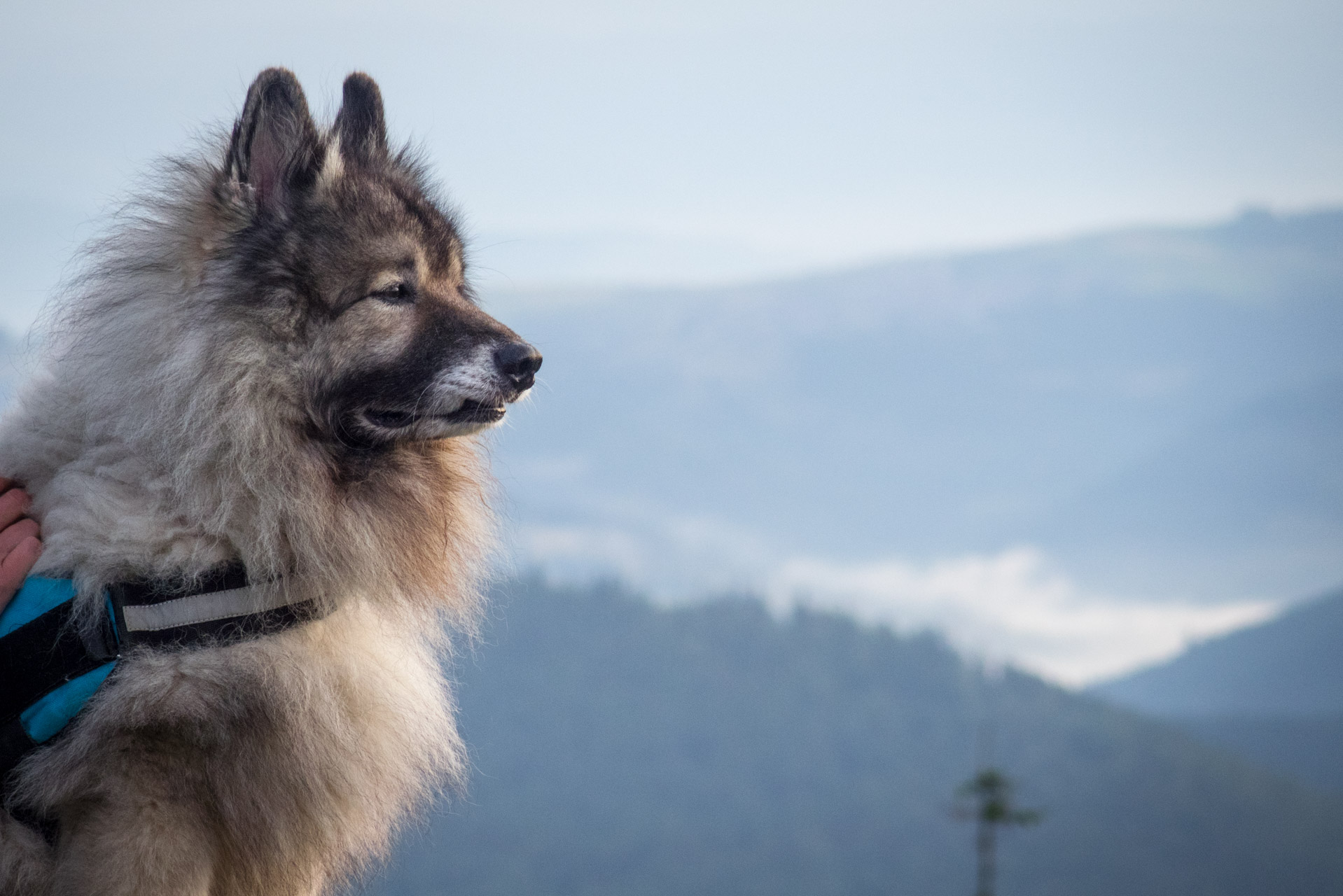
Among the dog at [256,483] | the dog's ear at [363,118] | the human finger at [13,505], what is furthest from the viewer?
the dog's ear at [363,118]

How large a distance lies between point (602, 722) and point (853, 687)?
133 feet

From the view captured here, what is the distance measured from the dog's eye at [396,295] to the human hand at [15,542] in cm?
124

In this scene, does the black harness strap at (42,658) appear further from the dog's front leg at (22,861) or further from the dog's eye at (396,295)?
the dog's eye at (396,295)

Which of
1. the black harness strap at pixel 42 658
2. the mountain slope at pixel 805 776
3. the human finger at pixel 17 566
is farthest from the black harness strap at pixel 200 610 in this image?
the mountain slope at pixel 805 776

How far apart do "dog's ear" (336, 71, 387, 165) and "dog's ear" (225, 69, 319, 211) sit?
1.32ft

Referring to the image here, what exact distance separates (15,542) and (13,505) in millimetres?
160

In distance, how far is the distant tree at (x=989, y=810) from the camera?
3338cm

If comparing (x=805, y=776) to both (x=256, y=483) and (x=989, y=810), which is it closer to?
(x=989, y=810)

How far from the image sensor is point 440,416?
3.94 metres

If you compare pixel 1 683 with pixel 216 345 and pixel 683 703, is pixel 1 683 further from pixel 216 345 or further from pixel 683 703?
pixel 683 703

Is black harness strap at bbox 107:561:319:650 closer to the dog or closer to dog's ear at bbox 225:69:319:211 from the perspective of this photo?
the dog

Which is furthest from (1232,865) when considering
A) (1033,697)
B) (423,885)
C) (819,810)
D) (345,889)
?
(345,889)

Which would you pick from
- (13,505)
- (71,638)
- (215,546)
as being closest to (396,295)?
(215,546)

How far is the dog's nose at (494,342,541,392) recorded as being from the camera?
3.96m
